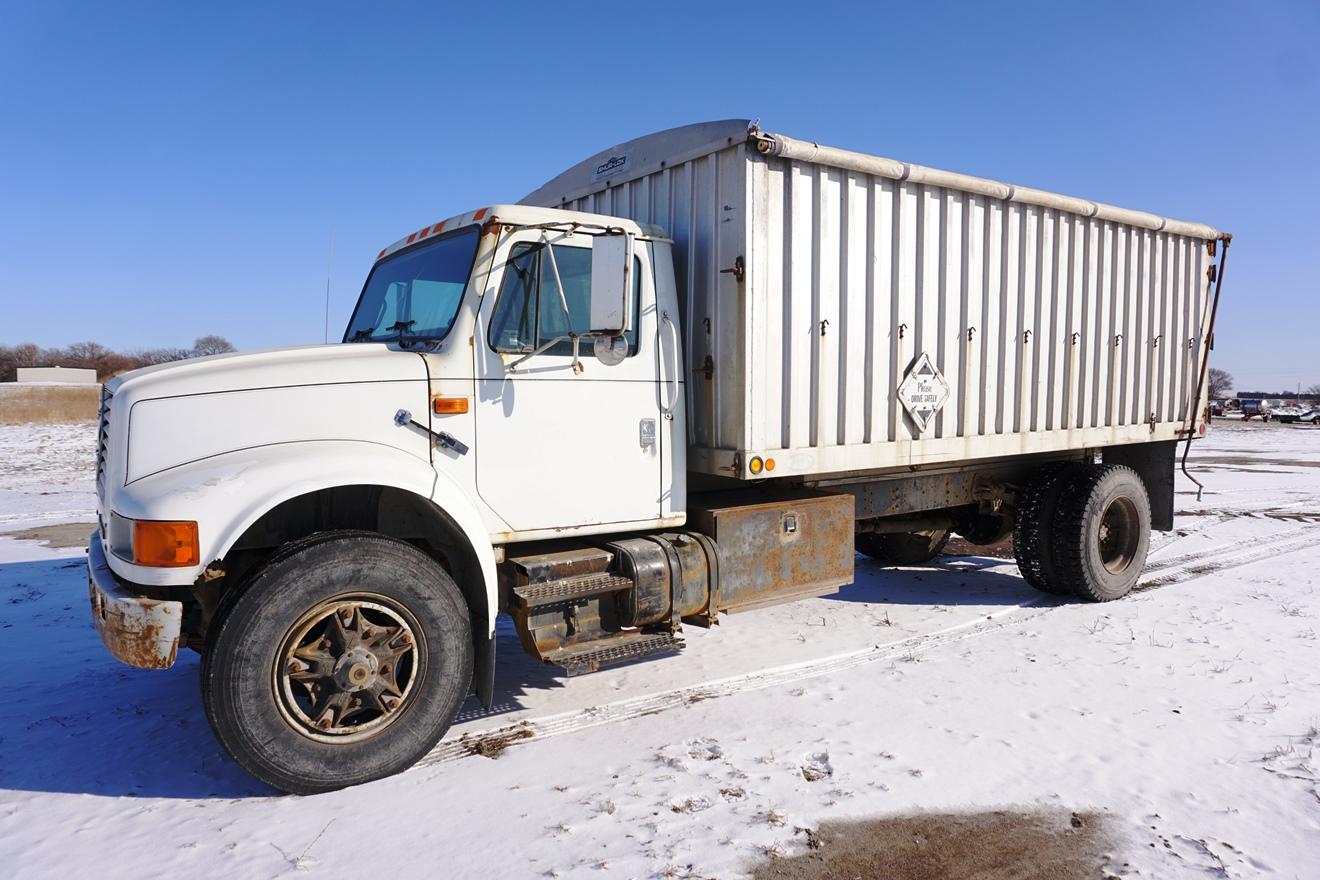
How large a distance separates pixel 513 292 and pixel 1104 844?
3463 millimetres

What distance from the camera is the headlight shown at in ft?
11.1

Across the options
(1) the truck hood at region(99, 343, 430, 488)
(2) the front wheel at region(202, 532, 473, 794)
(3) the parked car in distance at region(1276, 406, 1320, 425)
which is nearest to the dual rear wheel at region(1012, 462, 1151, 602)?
(2) the front wheel at region(202, 532, 473, 794)

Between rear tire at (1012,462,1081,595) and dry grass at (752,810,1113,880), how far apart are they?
3845 millimetres

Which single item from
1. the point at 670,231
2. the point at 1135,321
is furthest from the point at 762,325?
the point at 1135,321

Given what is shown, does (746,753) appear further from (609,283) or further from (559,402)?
(609,283)

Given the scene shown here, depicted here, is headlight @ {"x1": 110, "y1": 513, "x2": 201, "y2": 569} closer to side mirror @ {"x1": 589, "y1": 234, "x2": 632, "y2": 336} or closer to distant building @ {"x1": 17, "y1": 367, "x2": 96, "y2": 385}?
side mirror @ {"x1": 589, "y1": 234, "x2": 632, "y2": 336}

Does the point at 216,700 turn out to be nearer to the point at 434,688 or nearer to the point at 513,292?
the point at 434,688

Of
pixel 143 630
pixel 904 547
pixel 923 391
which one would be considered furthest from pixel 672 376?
pixel 904 547

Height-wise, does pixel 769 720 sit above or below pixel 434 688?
below

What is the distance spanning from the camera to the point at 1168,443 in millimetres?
7898

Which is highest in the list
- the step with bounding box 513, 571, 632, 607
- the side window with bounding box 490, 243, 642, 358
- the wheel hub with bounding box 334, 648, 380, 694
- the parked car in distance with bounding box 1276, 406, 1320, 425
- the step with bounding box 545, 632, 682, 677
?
the side window with bounding box 490, 243, 642, 358

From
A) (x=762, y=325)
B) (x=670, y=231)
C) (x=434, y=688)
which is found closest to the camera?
(x=434, y=688)

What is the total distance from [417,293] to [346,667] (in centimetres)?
203

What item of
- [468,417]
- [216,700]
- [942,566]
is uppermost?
[468,417]
